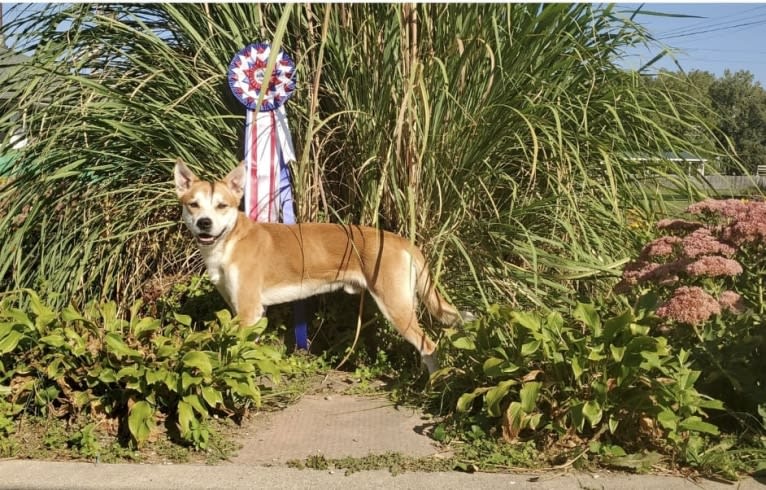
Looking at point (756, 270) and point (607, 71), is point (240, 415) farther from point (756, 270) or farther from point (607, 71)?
point (607, 71)

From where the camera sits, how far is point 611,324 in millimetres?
3369

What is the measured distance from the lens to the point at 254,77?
15.7 ft

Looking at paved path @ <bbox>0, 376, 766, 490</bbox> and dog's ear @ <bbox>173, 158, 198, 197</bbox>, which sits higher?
dog's ear @ <bbox>173, 158, 198, 197</bbox>

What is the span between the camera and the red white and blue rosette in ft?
15.7

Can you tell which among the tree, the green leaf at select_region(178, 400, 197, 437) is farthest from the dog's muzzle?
the tree

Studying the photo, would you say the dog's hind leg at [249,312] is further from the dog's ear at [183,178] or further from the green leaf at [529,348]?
the green leaf at [529,348]

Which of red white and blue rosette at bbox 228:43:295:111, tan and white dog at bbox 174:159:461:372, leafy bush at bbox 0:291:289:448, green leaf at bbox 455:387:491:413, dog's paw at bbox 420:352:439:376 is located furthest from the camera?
red white and blue rosette at bbox 228:43:295:111

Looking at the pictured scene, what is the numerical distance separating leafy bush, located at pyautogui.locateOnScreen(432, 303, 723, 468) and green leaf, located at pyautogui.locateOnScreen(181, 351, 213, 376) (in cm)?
126

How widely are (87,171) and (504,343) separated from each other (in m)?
3.10

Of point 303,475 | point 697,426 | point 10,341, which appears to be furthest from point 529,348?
point 10,341

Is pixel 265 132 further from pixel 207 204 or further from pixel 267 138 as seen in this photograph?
pixel 207 204

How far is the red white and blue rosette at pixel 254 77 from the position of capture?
4.79m

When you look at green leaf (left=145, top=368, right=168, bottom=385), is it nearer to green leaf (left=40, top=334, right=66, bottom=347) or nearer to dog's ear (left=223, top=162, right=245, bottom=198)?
green leaf (left=40, top=334, right=66, bottom=347)

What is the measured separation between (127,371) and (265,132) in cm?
211
